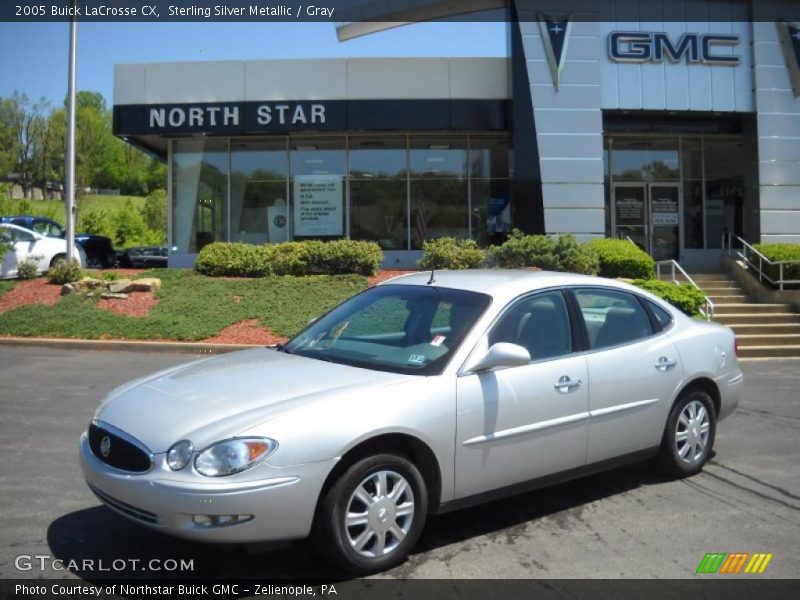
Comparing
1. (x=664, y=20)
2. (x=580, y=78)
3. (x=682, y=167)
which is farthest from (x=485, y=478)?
(x=682, y=167)

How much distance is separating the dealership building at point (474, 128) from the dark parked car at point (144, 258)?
203 inches

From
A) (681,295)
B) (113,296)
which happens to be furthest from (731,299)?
(113,296)

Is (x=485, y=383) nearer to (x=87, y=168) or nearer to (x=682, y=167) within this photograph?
(x=682, y=167)

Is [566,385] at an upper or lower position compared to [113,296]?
lower

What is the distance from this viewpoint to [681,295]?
43.5 ft

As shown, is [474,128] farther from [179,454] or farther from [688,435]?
[179,454]

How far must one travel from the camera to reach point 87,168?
199ft

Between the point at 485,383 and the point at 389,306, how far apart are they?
1.08 m

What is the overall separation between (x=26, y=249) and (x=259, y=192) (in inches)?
239

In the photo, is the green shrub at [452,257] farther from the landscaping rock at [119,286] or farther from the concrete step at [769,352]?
the landscaping rock at [119,286]

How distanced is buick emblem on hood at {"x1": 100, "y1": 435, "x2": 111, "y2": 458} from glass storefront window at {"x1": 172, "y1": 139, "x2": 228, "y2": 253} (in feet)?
56.8

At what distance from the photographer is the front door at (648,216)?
21.5 meters

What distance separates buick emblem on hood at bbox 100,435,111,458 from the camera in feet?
13.1

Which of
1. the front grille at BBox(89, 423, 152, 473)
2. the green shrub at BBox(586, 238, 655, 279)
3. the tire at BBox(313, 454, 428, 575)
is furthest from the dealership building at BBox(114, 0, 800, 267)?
the front grille at BBox(89, 423, 152, 473)
